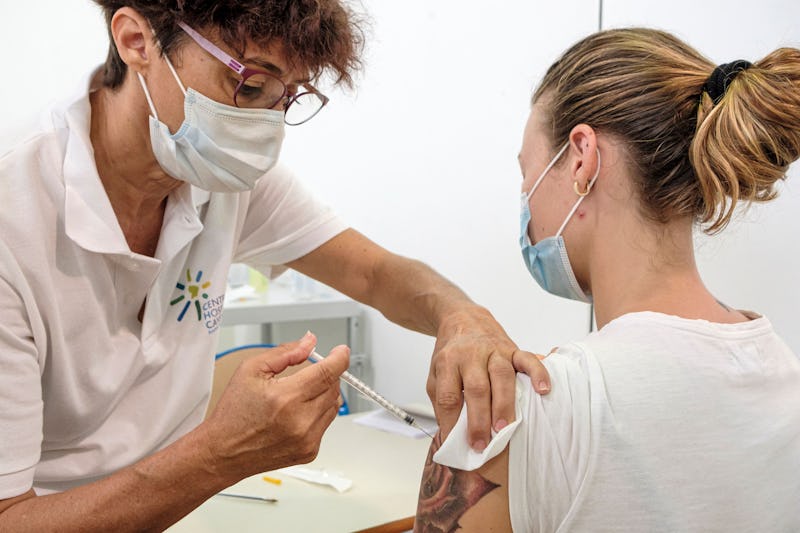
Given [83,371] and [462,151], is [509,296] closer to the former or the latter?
[462,151]

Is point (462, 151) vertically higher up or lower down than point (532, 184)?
higher up

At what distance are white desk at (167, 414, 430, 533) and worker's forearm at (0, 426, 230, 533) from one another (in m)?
0.49

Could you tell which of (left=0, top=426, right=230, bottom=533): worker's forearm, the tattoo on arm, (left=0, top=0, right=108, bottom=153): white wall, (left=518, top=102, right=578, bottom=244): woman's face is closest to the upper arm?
the tattoo on arm

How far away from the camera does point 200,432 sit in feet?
3.23

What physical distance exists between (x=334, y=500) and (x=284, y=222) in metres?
0.62

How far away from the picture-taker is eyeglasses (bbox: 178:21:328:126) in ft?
3.71

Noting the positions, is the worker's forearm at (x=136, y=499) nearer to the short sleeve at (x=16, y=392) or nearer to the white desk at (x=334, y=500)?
the short sleeve at (x=16, y=392)

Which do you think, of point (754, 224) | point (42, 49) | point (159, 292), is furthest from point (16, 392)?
point (42, 49)

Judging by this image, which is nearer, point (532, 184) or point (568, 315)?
point (532, 184)

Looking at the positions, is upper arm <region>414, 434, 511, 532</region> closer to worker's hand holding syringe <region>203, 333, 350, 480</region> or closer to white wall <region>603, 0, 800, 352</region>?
worker's hand holding syringe <region>203, 333, 350, 480</region>

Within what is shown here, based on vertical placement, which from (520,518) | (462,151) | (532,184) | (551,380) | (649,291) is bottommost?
(520,518)

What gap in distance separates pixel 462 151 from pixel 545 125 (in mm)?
1523

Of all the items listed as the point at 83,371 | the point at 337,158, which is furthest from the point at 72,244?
the point at 337,158

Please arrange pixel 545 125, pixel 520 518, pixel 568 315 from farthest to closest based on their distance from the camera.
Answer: pixel 568 315 < pixel 545 125 < pixel 520 518
